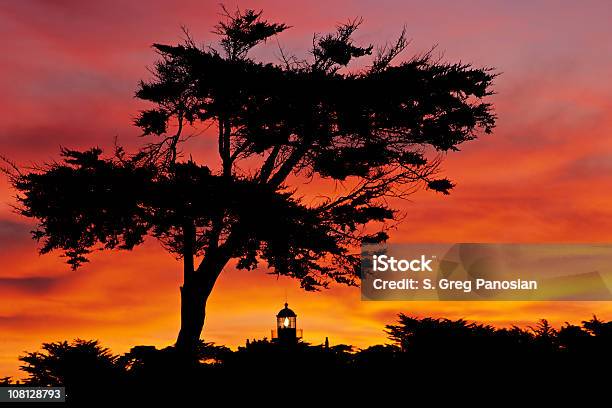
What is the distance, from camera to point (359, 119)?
2608 cm

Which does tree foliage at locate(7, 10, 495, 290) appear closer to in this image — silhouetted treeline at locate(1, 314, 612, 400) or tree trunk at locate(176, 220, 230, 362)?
tree trunk at locate(176, 220, 230, 362)

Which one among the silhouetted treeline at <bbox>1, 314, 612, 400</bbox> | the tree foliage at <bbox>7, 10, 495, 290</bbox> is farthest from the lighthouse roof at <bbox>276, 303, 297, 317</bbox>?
the silhouetted treeline at <bbox>1, 314, 612, 400</bbox>

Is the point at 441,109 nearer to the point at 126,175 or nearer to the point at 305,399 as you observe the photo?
the point at 126,175

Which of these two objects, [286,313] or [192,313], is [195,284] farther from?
[286,313]

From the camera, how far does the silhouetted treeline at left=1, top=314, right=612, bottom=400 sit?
14.9 ft

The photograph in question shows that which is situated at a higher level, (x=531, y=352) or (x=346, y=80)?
(x=346, y=80)

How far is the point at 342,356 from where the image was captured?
522 cm

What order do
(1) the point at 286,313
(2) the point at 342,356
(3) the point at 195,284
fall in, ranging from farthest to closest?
(1) the point at 286,313, (3) the point at 195,284, (2) the point at 342,356

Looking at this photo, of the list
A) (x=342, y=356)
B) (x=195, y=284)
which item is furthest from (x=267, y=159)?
(x=342, y=356)

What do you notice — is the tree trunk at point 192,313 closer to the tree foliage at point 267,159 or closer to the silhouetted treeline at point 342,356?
the tree foliage at point 267,159

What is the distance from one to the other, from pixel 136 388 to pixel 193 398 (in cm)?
36

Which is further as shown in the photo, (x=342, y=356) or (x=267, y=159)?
(x=267, y=159)

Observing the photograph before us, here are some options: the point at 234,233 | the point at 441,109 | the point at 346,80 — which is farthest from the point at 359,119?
the point at 234,233

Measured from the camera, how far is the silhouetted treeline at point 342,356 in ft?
14.9
